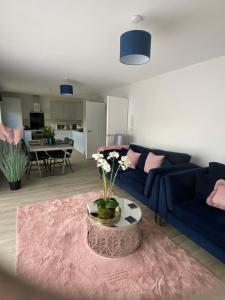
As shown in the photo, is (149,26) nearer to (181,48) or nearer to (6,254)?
(181,48)

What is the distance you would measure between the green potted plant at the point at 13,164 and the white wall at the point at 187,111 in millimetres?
2767

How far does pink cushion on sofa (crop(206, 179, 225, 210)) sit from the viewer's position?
6.47 ft

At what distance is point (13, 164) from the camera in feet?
10.6

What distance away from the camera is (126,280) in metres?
1.55

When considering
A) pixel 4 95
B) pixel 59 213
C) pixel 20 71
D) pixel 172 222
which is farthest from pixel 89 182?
pixel 4 95

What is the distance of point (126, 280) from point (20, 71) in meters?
4.11

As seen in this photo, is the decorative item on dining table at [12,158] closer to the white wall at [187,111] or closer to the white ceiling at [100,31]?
the white ceiling at [100,31]

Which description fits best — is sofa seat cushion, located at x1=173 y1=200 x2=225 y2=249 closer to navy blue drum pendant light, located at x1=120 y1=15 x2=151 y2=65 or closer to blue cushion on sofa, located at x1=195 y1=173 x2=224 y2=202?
blue cushion on sofa, located at x1=195 y1=173 x2=224 y2=202

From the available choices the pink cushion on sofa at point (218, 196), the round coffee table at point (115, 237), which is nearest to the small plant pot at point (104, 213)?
the round coffee table at point (115, 237)

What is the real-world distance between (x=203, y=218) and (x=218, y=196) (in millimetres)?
345

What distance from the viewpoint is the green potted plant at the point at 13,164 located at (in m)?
3.22

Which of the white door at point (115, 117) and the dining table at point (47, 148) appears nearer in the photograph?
the dining table at point (47, 148)

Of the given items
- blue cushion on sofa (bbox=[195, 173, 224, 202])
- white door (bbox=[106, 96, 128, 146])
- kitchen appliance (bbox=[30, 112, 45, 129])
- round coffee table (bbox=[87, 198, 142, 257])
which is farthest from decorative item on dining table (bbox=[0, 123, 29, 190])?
kitchen appliance (bbox=[30, 112, 45, 129])

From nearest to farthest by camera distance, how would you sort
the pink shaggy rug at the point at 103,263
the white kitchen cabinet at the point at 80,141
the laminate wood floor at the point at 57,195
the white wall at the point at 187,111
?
the pink shaggy rug at the point at 103,263 < the laminate wood floor at the point at 57,195 < the white wall at the point at 187,111 < the white kitchen cabinet at the point at 80,141
